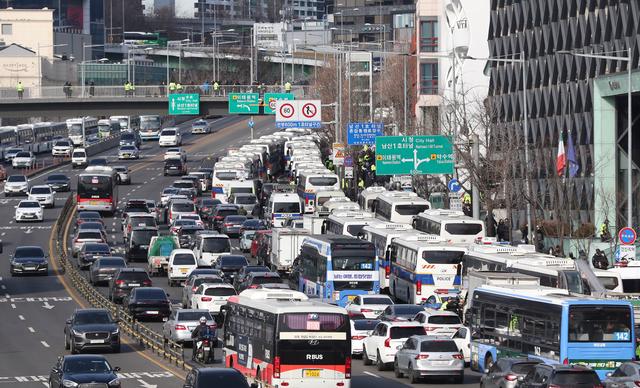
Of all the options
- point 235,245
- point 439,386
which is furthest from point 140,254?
point 439,386

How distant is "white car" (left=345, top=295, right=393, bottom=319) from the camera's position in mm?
49594

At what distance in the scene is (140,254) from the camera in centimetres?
7512

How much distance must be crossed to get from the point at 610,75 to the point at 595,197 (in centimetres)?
637

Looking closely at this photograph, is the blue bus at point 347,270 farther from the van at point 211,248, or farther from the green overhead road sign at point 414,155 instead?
the green overhead road sign at point 414,155

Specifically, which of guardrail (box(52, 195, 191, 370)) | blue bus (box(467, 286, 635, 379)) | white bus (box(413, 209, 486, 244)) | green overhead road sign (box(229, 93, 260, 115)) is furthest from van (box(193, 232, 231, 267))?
green overhead road sign (box(229, 93, 260, 115))

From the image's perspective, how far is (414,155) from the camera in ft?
234

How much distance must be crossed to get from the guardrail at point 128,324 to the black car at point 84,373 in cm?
641

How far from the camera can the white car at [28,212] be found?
9319 cm

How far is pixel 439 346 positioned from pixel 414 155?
3306 centimetres

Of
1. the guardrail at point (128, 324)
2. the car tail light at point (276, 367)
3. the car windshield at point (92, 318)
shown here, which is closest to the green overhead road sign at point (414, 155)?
the guardrail at point (128, 324)

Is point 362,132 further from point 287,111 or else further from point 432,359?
point 432,359

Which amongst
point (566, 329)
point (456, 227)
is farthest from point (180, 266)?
point (566, 329)

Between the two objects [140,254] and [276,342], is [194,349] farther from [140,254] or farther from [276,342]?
[140,254]

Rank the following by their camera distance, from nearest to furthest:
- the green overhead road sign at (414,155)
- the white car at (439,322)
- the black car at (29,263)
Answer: the white car at (439,322) < the black car at (29,263) < the green overhead road sign at (414,155)
